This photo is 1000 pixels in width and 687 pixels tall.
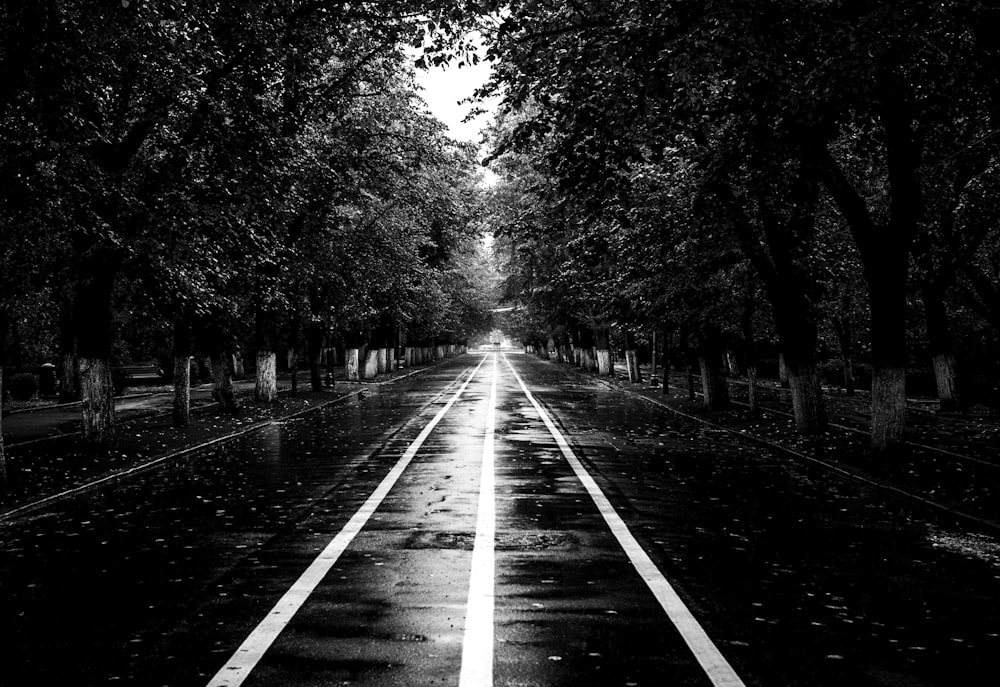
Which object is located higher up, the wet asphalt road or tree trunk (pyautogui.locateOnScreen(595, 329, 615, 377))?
tree trunk (pyautogui.locateOnScreen(595, 329, 615, 377))

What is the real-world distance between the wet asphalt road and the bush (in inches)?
921

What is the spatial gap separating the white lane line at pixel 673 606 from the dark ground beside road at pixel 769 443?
4.18m

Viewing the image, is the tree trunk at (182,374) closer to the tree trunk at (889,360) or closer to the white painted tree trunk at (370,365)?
the tree trunk at (889,360)

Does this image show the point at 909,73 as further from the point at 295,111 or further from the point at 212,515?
the point at 295,111

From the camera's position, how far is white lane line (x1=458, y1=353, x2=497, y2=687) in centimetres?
522

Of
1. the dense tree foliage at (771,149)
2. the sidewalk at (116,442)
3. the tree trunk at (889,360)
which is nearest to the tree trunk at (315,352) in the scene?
the sidewalk at (116,442)

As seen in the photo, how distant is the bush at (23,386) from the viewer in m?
33.8

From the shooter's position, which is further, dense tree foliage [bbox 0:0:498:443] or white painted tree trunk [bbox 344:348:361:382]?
white painted tree trunk [bbox 344:348:361:382]

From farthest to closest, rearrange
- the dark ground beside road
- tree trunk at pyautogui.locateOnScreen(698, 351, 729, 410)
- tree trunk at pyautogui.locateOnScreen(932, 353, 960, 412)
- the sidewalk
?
tree trunk at pyautogui.locateOnScreen(932, 353, 960, 412) → tree trunk at pyautogui.locateOnScreen(698, 351, 729, 410) → the sidewalk → the dark ground beside road

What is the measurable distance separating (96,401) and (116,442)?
60.2 inches

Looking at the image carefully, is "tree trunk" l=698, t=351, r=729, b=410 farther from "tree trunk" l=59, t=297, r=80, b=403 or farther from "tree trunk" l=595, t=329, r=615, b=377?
"tree trunk" l=595, t=329, r=615, b=377

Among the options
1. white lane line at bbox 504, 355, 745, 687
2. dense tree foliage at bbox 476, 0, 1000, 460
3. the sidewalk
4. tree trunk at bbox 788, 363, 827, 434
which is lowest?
white lane line at bbox 504, 355, 745, 687

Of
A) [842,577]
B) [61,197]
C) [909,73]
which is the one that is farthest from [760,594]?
[61,197]

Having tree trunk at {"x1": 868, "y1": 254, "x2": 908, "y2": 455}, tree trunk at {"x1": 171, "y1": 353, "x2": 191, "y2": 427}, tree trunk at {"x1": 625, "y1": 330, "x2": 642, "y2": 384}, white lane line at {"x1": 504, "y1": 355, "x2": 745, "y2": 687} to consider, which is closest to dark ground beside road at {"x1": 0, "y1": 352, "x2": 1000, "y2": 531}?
tree trunk at {"x1": 171, "y1": 353, "x2": 191, "y2": 427}
